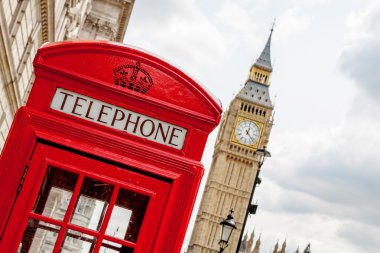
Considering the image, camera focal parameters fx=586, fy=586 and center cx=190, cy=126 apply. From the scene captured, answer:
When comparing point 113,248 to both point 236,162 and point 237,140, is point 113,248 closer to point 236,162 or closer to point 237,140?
point 237,140

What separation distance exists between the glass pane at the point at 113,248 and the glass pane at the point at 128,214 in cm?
5

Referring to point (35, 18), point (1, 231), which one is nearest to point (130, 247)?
point (1, 231)

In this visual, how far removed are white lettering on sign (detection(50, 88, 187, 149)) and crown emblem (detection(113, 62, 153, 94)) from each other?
15cm

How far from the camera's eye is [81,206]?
3.02 meters

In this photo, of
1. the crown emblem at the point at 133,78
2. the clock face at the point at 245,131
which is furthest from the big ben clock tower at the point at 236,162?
the crown emblem at the point at 133,78

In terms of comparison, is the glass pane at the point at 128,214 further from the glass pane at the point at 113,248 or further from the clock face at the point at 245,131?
the clock face at the point at 245,131

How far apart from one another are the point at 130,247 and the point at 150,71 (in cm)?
95

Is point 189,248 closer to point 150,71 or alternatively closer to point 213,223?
point 213,223

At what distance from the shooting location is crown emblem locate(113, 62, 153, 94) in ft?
10.3

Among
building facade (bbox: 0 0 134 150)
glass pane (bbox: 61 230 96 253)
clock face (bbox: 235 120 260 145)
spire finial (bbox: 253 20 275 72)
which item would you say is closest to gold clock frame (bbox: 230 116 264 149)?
clock face (bbox: 235 120 260 145)

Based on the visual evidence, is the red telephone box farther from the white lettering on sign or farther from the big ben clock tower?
the big ben clock tower

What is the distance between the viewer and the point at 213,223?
6378cm

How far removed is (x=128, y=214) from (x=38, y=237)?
46cm

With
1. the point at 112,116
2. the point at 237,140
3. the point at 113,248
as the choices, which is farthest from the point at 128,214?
the point at 237,140
